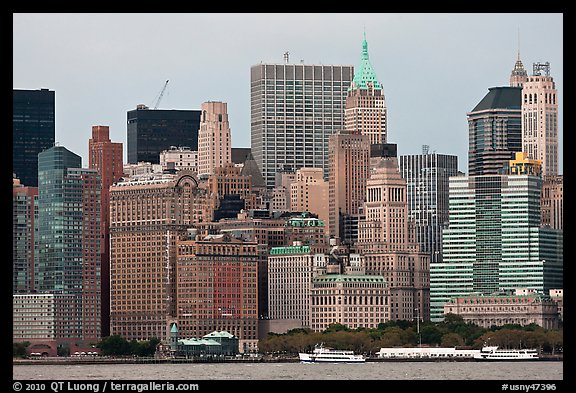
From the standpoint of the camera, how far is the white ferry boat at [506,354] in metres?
171

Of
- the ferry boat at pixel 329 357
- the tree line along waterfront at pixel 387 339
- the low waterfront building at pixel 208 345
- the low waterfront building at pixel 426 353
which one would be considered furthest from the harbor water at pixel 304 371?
the tree line along waterfront at pixel 387 339

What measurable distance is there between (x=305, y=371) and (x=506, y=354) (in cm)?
3426

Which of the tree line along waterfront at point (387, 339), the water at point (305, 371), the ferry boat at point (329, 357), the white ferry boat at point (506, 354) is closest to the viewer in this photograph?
the water at point (305, 371)

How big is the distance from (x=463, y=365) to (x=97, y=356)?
1803 inches

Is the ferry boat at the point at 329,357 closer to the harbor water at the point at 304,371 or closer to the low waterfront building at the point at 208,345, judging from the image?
the harbor water at the point at 304,371

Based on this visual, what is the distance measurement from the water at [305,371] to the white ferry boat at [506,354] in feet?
10.5

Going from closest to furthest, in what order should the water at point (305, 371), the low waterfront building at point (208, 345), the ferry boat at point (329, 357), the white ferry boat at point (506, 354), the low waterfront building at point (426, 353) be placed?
the water at point (305, 371), the ferry boat at point (329, 357), the white ferry boat at point (506, 354), the low waterfront building at point (426, 353), the low waterfront building at point (208, 345)

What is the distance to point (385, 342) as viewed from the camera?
185000 millimetres

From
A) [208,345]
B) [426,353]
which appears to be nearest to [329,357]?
[426,353]

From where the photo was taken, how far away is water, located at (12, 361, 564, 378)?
5052 inches

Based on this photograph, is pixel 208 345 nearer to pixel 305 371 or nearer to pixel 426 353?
pixel 426 353

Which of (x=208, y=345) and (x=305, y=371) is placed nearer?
(x=305, y=371)

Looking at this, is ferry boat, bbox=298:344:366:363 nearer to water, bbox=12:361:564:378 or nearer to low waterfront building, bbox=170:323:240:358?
water, bbox=12:361:564:378

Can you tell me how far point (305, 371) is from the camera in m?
142
